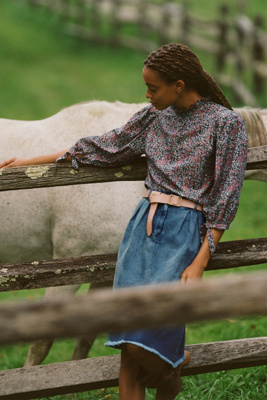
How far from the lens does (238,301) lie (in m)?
Result: 1.65

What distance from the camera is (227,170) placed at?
2615 mm

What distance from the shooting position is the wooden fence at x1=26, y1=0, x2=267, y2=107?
1277 centimetres

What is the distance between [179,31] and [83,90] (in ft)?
12.1

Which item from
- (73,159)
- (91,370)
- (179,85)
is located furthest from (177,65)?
(91,370)

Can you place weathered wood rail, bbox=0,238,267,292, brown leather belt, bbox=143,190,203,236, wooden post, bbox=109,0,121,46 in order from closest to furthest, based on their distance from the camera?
1. brown leather belt, bbox=143,190,203,236
2. weathered wood rail, bbox=0,238,267,292
3. wooden post, bbox=109,0,121,46

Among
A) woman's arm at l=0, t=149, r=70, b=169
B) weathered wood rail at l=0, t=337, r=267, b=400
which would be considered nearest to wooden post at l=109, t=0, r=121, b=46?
woman's arm at l=0, t=149, r=70, b=169

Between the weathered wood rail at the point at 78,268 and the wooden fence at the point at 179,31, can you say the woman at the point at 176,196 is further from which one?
the wooden fence at the point at 179,31

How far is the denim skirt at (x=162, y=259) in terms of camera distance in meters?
2.64

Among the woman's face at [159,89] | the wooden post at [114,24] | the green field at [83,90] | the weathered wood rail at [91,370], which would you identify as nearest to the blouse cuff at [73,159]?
the woman's face at [159,89]

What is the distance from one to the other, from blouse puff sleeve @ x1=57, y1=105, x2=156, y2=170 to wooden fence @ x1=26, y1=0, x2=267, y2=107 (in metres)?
9.27

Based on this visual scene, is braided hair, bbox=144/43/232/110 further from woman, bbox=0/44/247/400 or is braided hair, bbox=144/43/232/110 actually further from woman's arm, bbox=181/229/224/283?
woman's arm, bbox=181/229/224/283

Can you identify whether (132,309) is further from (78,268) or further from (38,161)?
(38,161)

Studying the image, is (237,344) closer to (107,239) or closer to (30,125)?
(107,239)

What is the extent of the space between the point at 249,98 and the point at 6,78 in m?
5.69
